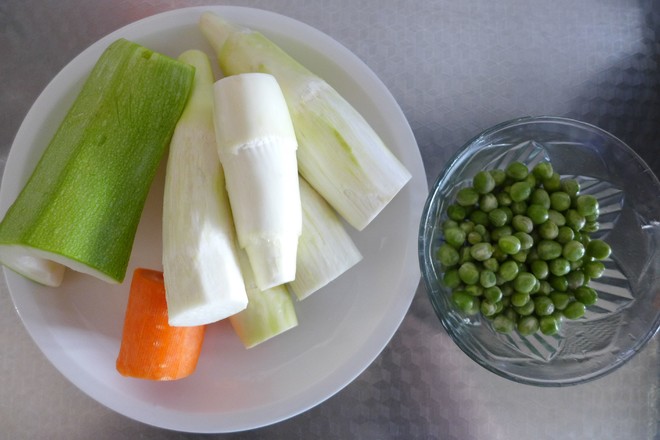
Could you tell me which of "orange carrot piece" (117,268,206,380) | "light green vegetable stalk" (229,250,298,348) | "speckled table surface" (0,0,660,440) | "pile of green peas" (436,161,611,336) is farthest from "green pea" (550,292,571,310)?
"orange carrot piece" (117,268,206,380)

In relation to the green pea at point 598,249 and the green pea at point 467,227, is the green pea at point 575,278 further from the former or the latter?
the green pea at point 467,227

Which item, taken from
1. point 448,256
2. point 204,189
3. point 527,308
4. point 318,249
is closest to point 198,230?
point 204,189

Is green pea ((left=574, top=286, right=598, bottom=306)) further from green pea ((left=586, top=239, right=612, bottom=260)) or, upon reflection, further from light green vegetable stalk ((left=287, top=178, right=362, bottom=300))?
light green vegetable stalk ((left=287, top=178, right=362, bottom=300))

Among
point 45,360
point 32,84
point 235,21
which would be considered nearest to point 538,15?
point 235,21

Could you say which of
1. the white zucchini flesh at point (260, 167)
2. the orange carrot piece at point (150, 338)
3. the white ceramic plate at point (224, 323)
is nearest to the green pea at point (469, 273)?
the white ceramic plate at point (224, 323)

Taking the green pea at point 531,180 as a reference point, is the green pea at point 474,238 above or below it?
below

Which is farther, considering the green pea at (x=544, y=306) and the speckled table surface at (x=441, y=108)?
the speckled table surface at (x=441, y=108)
